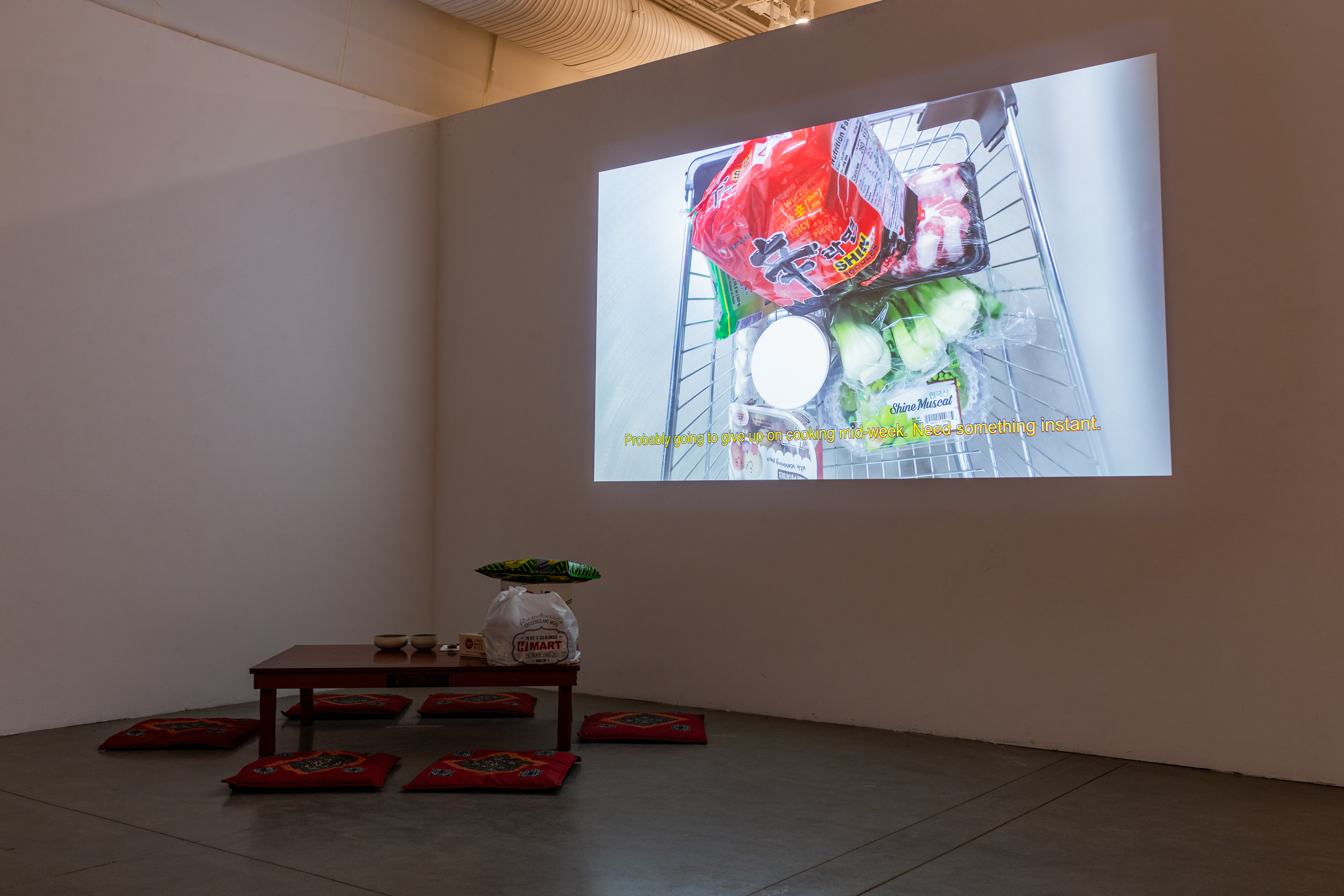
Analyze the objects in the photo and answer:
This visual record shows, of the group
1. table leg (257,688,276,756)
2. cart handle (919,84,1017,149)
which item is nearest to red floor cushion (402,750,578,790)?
table leg (257,688,276,756)

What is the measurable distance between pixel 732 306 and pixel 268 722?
94.5 inches

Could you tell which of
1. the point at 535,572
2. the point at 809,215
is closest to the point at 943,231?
the point at 809,215

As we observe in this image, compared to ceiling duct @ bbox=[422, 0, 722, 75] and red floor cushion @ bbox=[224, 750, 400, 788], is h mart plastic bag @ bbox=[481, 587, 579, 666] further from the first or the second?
ceiling duct @ bbox=[422, 0, 722, 75]

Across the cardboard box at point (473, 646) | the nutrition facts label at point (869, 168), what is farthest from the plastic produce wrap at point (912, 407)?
the cardboard box at point (473, 646)

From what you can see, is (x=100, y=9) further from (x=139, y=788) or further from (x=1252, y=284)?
(x=1252, y=284)

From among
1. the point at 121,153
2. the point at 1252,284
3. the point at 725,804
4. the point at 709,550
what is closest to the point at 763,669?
the point at 709,550

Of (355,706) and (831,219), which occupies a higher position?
(831,219)

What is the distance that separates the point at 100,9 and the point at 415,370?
6.77 feet

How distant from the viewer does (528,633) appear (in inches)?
138

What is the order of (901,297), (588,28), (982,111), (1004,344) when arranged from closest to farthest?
(1004,344) < (982,111) < (901,297) < (588,28)

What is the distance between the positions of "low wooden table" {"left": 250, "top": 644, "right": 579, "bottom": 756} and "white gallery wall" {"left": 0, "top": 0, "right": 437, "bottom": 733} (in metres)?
0.99

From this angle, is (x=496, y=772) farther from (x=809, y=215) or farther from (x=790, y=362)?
(x=809, y=215)

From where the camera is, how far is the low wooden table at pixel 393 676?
3.42m

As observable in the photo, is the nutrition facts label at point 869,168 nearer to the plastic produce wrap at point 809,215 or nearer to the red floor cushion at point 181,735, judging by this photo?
the plastic produce wrap at point 809,215
